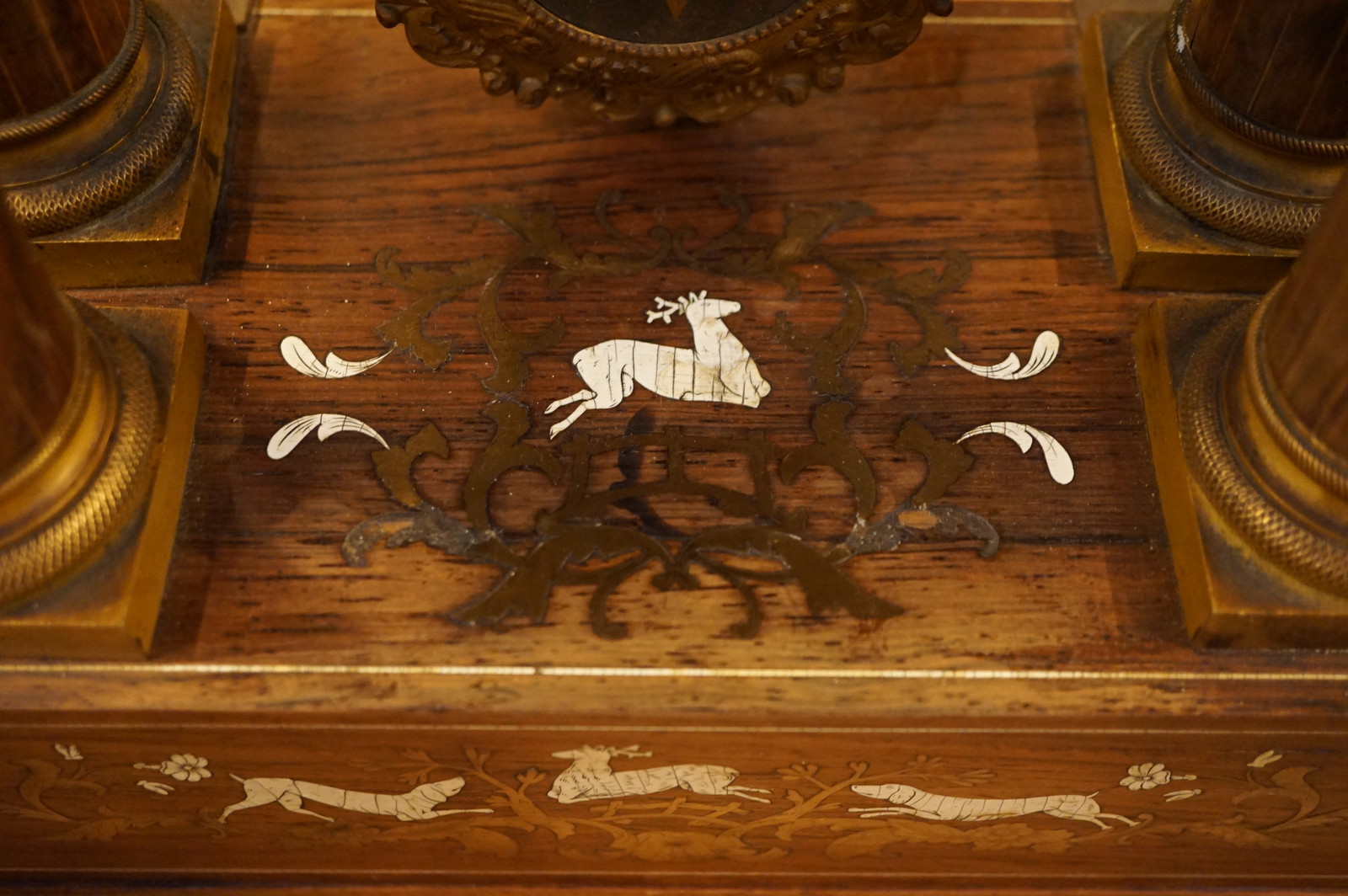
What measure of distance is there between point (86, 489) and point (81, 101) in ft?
1.12

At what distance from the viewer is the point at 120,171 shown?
1185 millimetres

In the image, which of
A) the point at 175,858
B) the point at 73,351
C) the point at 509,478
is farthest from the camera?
the point at 175,858

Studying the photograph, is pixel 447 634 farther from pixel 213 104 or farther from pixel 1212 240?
pixel 1212 240

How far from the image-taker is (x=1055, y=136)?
1.33 metres

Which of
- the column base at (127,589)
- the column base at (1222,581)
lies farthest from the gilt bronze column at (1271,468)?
the column base at (127,589)

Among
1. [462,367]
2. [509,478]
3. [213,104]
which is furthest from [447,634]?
[213,104]

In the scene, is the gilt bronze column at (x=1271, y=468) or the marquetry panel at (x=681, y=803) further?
the marquetry panel at (x=681, y=803)

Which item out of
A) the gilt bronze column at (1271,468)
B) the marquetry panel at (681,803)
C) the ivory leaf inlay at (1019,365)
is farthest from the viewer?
the ivory leaf inlay at (1019,365)

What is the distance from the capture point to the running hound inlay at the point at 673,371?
119 cm

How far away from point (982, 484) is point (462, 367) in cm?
45

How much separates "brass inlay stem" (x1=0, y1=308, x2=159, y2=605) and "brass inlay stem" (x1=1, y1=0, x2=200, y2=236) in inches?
5.4

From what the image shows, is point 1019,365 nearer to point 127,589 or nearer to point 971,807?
point 971,807

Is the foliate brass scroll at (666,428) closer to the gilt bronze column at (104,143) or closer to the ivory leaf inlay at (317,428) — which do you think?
the ivory leaf inlay at (317,428)

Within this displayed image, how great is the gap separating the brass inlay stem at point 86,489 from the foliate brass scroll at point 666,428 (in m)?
0.12
